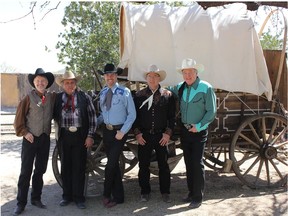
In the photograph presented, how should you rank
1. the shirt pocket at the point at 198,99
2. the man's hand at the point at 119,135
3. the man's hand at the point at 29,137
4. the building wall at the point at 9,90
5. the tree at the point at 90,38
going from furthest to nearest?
the building wall at the point at 9,90 < the tree at the point at 90,38 < the shirt pocket at the point at 198,99 < the man's hand at the point at 119,135 < the man's hand at the point at 29,137

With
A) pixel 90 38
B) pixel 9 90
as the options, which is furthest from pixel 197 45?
pixel 9 90

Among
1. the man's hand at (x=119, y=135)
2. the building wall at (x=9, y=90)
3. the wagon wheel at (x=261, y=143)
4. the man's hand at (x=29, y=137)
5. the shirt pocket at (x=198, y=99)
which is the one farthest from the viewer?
the building wall at (x=9, y=90)

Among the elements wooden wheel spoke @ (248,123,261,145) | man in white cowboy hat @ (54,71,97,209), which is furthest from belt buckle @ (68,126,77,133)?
wooden wheel spoke @ (248,123,261,145)

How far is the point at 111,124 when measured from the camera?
4969 mm

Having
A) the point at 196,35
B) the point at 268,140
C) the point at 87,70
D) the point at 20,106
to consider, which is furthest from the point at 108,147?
the point at 87,70

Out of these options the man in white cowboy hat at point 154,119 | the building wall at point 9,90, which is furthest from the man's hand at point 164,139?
the building wall at point 9,90

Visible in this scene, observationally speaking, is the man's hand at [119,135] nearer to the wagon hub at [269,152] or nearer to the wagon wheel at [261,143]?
the wagon wheel at [261,143]

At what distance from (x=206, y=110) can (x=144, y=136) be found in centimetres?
90

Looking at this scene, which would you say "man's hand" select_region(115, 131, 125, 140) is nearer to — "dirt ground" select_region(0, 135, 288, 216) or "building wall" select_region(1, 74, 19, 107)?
"dirt ground" select_region(0, 135, 288, 216)

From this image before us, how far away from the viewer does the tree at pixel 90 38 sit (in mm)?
11211

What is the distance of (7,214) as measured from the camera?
4.86 m

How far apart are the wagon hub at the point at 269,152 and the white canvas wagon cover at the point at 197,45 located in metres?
0.80

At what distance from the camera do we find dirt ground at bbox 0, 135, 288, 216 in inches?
194

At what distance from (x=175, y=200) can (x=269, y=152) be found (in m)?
1.77
